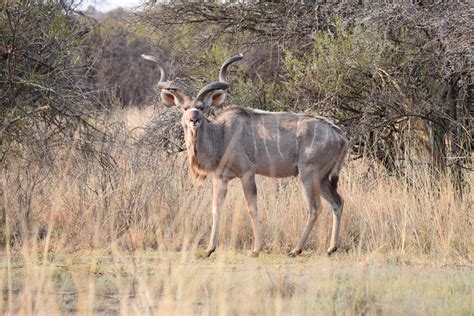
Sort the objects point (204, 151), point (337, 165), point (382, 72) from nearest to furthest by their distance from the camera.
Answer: point (204, 151) < point (337, 165) < point (382, 72)

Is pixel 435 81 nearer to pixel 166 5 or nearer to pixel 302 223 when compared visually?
pixel 302 223

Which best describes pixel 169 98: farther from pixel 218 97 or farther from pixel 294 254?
pixel 294 254

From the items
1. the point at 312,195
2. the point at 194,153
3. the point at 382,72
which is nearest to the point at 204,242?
the point at 194,153

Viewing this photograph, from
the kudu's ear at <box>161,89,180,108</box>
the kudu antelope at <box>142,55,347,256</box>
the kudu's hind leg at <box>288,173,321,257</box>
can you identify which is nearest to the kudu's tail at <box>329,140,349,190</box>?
the kudu antelope at <box>142,55,347,256</box>

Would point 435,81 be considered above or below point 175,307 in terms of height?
above

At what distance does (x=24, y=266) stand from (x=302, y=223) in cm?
320

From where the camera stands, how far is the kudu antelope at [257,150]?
8195 mm

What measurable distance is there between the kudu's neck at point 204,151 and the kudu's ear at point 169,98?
14.3 inches

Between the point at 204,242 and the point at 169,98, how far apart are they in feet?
4.93

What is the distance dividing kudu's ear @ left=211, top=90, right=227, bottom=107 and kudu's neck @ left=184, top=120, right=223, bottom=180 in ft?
0.94

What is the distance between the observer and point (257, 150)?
8422 millimetres

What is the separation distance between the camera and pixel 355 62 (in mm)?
9422

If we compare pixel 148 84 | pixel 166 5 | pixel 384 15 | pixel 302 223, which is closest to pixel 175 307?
pixel 302 223

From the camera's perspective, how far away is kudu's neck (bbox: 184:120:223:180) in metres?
8.21
